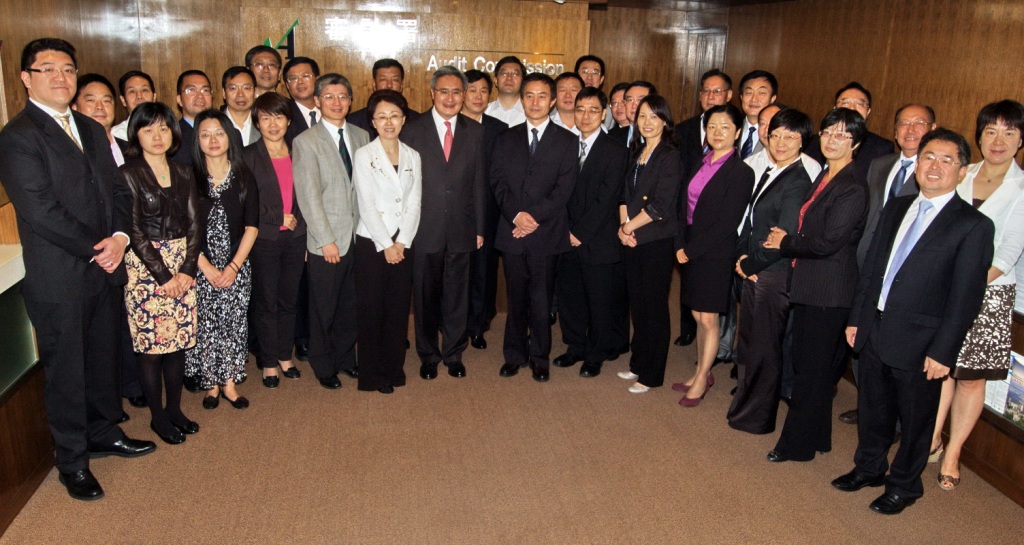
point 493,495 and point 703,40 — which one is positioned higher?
point 703,40

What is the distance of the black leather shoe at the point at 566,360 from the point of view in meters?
4.95

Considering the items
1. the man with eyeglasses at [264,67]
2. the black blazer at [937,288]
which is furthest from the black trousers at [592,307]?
the man with eyeglasses at [264,67]

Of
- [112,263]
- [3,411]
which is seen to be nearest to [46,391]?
[3,411]

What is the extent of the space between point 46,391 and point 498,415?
2.15 m

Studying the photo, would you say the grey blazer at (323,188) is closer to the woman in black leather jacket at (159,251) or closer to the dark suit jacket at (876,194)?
the woman in black leather jacket at (159,251)

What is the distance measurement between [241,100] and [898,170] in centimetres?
368

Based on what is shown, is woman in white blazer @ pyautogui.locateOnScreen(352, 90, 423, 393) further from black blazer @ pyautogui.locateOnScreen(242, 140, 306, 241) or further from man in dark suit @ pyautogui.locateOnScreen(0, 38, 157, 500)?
man in dark suit @ pyautogui.locateOnScreen(0, 38, 157, 500)

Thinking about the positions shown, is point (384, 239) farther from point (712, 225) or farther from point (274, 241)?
point (712, 225)

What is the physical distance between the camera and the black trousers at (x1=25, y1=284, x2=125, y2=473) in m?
3.18

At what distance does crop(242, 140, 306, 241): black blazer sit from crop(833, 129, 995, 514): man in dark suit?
2.96 meters

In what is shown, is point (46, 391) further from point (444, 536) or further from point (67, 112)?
point (444, 536)

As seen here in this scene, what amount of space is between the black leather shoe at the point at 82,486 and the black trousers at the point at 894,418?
3.35m

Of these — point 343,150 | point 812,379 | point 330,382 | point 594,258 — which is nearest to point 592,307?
point 594,258

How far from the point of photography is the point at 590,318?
16.1ft
